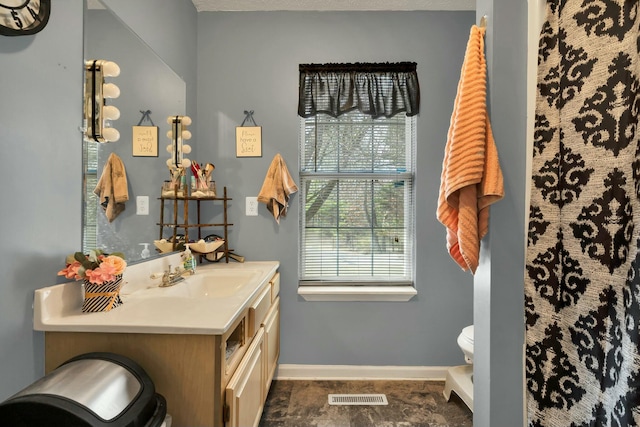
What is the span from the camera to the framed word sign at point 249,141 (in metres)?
2.31

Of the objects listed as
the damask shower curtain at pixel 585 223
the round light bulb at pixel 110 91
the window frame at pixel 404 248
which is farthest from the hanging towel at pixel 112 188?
the damask shower curtain at pixel 585 223

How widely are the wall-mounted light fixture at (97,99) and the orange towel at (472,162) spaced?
4.33 feet

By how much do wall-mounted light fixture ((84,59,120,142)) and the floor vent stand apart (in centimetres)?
196

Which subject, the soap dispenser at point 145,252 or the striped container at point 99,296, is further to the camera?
the soap dispenser at point 145,252

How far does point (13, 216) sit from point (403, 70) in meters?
2.31

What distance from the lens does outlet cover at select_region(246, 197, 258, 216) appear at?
2.32 metres

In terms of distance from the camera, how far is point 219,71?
233 cm

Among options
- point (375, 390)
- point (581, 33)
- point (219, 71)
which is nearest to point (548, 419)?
point (581, 33)

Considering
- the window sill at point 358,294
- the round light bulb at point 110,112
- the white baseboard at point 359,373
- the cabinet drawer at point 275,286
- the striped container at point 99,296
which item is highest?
the round light bulb at point 110,112

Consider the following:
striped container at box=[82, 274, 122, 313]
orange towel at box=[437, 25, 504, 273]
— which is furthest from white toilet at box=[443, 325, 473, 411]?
striped container at box=[82, 274, 122, 313]

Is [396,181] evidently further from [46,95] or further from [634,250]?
[46,95]

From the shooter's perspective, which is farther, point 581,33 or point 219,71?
point 219,71

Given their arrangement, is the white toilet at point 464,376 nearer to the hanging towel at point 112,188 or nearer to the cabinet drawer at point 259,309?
the cabinet drawer at point 259,309

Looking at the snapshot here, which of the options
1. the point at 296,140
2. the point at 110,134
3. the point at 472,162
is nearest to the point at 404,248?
the point at 296,140
